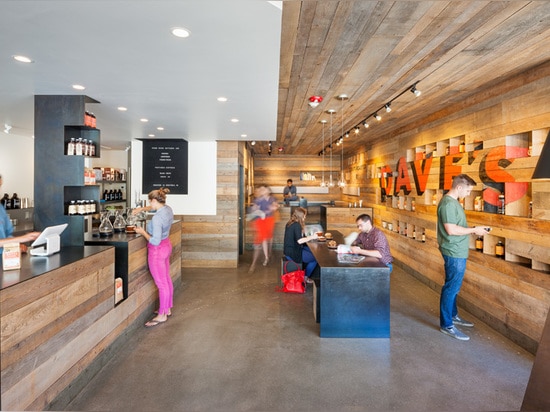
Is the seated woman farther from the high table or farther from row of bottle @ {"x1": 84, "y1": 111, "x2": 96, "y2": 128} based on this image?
row of bottle @ {"x1": 84, "y1": 111, "x2": 96, "y2": 128}

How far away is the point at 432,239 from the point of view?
5547mm

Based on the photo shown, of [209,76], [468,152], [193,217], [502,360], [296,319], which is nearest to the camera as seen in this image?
[209,76]

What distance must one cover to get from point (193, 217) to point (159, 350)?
384 cm

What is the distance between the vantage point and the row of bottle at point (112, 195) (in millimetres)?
7551

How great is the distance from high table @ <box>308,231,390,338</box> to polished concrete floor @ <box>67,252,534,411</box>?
0.13 m

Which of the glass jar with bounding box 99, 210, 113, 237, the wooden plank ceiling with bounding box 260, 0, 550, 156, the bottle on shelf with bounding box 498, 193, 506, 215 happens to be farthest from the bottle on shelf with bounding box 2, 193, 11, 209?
the bottle on shelf with bounding box 498, 193, 506, 215

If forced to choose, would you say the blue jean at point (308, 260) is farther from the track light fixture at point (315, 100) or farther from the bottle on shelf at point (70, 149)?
the bottle on shelf at point (70, 149)

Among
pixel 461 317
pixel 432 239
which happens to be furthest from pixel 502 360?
pixel 432 239

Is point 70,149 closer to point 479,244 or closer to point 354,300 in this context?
point 354,300

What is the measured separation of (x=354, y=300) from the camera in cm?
366

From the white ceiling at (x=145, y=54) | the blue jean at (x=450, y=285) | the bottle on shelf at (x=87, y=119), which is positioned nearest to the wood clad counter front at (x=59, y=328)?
the bottle on shelf at (x=87, y=119)

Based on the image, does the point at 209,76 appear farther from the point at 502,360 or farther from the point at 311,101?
the point at 502,360

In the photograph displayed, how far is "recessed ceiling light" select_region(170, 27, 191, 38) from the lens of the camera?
204 cm

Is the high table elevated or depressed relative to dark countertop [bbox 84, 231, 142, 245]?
depressed
